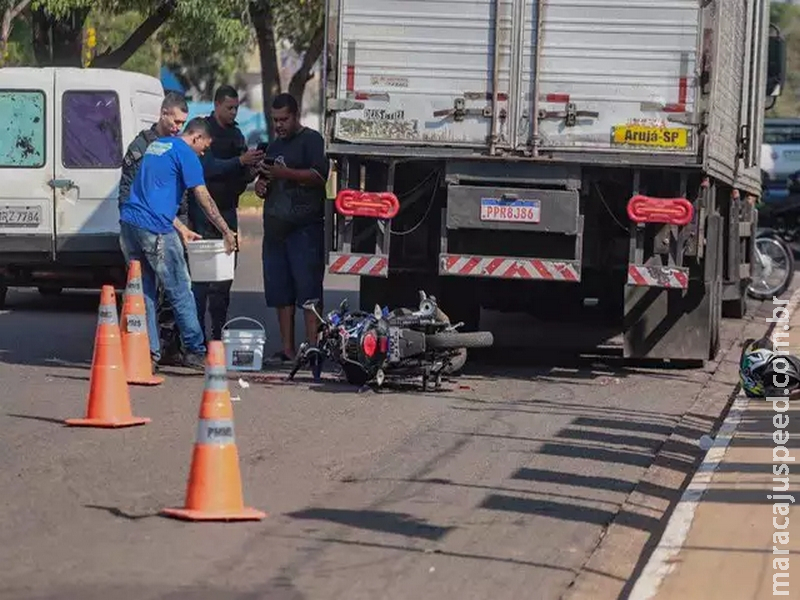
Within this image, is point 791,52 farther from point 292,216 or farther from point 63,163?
point 292,216

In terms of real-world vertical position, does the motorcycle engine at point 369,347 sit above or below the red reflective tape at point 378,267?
below

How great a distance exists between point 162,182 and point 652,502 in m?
5.25

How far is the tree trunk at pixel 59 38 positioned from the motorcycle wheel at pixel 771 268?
13451 mm

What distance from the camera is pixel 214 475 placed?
775 cm

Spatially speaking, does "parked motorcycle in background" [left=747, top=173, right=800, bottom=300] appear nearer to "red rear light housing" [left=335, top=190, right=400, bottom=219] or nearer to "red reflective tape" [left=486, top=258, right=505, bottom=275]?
"red reflective tape" [left=486, top=258, right=505, bottom=275]

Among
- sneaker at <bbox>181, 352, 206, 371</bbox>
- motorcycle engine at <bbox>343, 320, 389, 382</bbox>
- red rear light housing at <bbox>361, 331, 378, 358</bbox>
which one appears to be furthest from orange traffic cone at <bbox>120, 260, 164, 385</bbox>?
red rear light housing at <bbox>361, 331, 378, 358</bbox>

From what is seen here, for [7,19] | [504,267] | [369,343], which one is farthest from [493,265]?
[7,19]

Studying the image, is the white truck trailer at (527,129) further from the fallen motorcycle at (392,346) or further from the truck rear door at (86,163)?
the truck rear door at (86,163)

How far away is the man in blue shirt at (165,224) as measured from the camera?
12602 mm

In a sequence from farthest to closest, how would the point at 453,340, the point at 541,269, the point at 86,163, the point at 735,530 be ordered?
1. the point at 86,163
2. the point at 541,269
3. the point at 453,340
4. the point at 735,530

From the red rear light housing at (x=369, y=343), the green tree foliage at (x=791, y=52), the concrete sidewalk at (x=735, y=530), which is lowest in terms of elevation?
the concrete sidewalk at (x=735, y=530)

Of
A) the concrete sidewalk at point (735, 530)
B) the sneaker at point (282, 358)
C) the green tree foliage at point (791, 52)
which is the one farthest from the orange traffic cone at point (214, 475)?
the green tree foliage at point (791, 52)

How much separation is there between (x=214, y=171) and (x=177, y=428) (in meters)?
3.88

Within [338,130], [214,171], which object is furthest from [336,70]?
[214,171]
